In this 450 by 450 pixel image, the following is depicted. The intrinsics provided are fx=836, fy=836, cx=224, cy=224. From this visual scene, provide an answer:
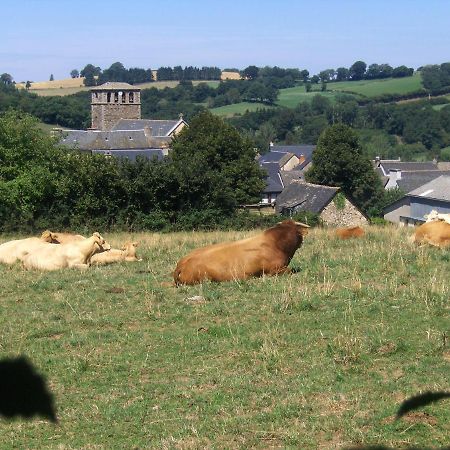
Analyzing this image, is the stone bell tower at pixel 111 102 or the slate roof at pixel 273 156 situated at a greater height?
the stone bell tower at pixel 111 102

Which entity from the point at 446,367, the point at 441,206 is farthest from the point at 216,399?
the point at 441,206

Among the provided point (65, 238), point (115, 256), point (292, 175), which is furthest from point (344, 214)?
point (292, 175)

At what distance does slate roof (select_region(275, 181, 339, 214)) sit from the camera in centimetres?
5886

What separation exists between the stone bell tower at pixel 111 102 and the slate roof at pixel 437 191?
259 ft

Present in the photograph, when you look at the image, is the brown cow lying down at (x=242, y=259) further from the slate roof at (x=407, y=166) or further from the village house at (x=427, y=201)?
the slate roof at (x=407, y=166)

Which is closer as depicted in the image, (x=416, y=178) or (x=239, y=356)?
(x=239, y=356)

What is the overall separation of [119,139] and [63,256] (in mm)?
94531

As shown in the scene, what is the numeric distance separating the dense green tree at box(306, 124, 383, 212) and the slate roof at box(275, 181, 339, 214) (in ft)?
16.1

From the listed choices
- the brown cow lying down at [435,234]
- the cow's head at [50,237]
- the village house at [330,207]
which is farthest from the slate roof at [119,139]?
the brown cow lying down at [435,234]

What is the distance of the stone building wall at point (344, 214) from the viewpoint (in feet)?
192

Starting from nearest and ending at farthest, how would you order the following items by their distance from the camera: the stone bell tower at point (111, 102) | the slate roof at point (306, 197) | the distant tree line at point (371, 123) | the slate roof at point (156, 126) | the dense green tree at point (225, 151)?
the slate roof at point (306, 197) < the dense green tree at point (225, 151) < the slate roof at point (156, 126) < the stone bell tower at point (111, 102) < the distant tree line at point (371, 123)

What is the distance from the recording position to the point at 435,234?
16.3m

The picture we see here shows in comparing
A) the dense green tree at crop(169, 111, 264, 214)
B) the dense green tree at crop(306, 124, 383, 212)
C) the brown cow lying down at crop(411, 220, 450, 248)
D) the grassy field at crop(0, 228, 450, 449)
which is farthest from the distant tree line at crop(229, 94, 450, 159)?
the grassy field at crop(0, 228, 450, 449)

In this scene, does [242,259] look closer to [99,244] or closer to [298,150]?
[99,244]
